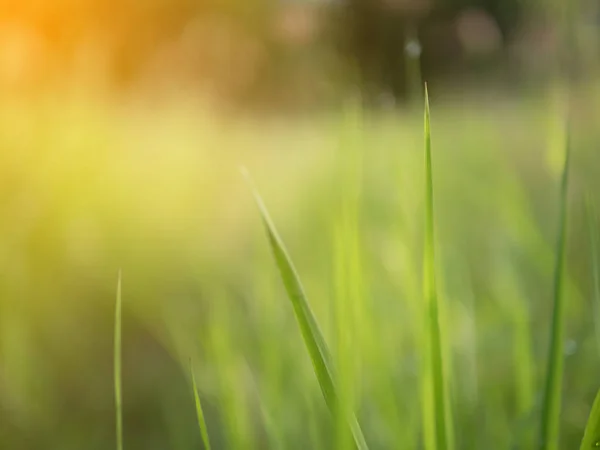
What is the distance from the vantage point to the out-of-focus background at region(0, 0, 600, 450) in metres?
0.27

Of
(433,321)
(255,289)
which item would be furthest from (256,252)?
(433,321)

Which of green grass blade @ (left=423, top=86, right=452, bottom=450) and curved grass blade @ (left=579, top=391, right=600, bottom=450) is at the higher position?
green grass blade @ (left=423, top=86, right=452, bottom=450)

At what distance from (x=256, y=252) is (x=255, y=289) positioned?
57 millimetres

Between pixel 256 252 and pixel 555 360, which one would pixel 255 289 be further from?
pixel 555 360

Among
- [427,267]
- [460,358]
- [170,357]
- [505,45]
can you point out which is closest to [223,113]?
[505,45]

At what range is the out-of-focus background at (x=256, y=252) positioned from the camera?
27 centimetres

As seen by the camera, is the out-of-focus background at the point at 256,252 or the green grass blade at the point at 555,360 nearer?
the green grass blade at the point at 555,360

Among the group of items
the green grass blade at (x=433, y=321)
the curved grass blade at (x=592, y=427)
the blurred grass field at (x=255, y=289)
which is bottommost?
the blurred grass field at (x=255, y=289)

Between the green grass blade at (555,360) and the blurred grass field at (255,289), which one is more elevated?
the green grass blade at (555,360)

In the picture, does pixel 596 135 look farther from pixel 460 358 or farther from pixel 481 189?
pixel 460 358

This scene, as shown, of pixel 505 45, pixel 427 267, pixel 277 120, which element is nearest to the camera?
pixel 427 267

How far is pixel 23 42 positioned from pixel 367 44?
1.52 meters

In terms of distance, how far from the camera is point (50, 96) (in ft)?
2.28

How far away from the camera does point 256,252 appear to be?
1.88 ft
